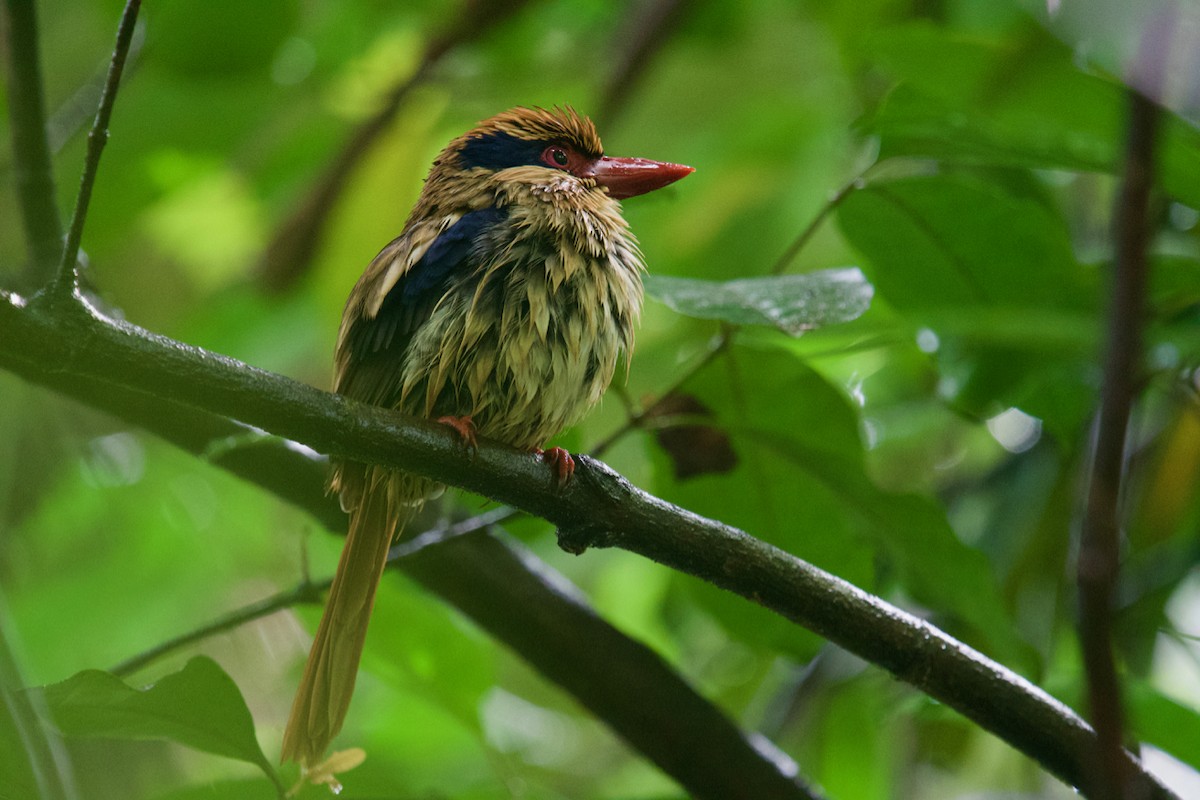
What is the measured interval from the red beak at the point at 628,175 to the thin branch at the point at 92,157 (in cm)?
118

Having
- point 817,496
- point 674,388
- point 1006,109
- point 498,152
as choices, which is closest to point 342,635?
point 674,388

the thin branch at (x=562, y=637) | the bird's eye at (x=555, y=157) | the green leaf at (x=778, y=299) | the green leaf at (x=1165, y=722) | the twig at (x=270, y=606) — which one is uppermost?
the bird's eye at (x=555, y=157)

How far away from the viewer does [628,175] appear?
2424 mm

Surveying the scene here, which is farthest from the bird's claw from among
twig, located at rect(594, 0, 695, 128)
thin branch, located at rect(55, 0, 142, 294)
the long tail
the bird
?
twig, located at rect(594, 0, 695, 128)

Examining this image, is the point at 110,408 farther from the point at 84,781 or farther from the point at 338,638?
the point at 84,781

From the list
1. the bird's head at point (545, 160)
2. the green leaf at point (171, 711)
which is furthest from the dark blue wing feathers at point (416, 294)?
the green leaf at point (171, 711)

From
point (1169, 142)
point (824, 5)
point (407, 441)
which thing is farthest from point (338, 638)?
point (824, 5)

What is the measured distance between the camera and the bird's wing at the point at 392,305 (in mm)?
2098

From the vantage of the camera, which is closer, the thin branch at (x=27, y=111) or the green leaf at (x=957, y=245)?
the thin branch at (x=27, y=111)

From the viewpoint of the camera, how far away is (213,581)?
3.49 m

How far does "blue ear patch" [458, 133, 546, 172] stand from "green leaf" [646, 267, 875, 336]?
63 centimetres

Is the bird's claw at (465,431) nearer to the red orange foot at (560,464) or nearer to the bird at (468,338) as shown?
the red orange foot at (560,464)

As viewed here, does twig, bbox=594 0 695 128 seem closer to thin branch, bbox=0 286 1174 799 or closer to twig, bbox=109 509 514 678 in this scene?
twig, bbox=109 509 514 678

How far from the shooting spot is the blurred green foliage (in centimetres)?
217
